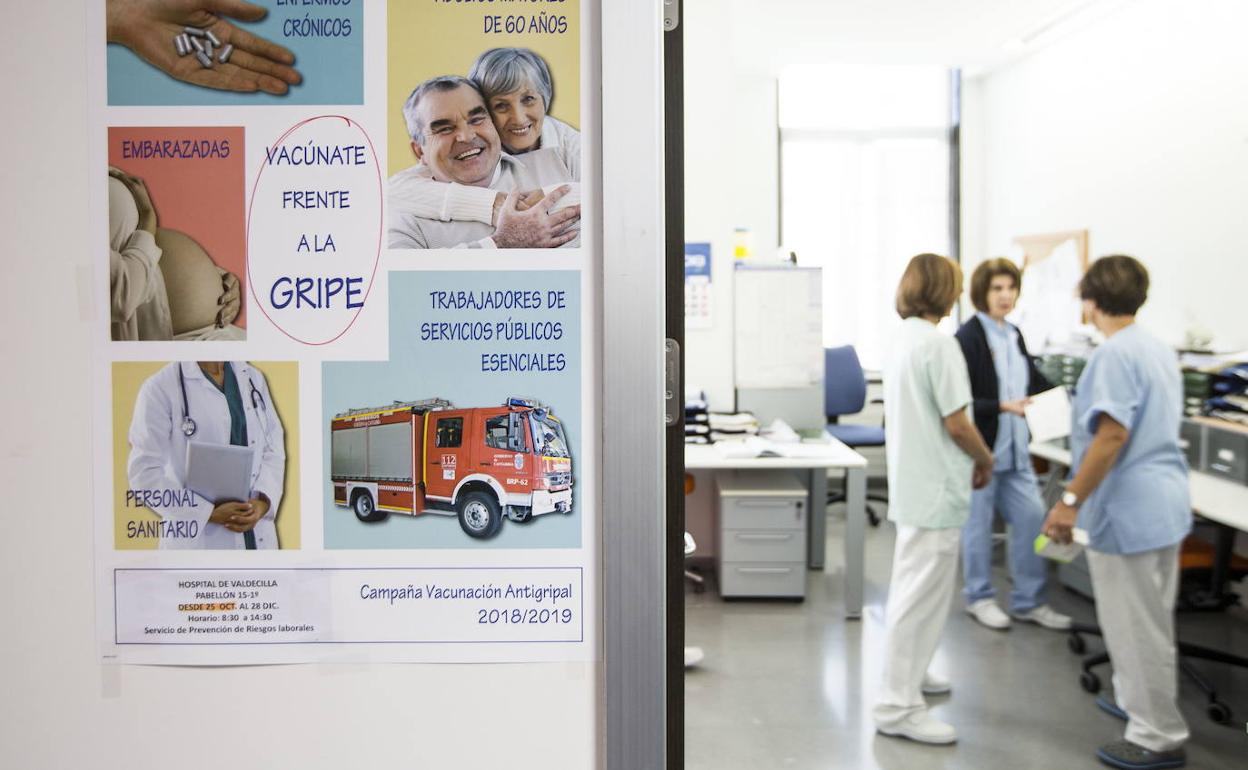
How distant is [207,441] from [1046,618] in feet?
12.3

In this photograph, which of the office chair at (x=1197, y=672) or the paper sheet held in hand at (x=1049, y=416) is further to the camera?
the paper sheet held in hand at (x=1049, y=416)

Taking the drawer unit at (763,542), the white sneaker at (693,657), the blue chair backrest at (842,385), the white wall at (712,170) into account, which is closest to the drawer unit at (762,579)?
the drawer unit at (763,542)

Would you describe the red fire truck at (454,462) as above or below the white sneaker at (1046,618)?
above

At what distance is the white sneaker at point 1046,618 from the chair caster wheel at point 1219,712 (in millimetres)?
805

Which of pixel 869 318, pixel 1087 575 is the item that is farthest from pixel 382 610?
pixel 869 318

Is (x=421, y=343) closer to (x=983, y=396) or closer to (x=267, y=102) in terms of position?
(x=267, y=102)

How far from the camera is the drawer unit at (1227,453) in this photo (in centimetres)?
326

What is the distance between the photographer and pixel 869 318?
6.57 meters

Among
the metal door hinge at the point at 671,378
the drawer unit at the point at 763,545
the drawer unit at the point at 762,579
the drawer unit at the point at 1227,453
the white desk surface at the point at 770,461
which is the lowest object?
the drawer unit at the point at 762,579

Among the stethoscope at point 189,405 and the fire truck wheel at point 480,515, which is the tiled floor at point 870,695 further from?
the stethoscope at point 189,405

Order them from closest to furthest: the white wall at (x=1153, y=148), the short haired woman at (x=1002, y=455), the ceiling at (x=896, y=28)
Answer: the short haired woman at (x=1002, y=455), the white wall at (x=1153, y=148), the ceiling at (x=896, y=28)

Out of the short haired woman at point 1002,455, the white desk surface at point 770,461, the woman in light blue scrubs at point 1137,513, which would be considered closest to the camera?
the woman in light blue scrubs at point 1137,513

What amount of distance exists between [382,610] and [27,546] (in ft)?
1.24

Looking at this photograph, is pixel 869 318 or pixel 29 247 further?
pixel 869 318
